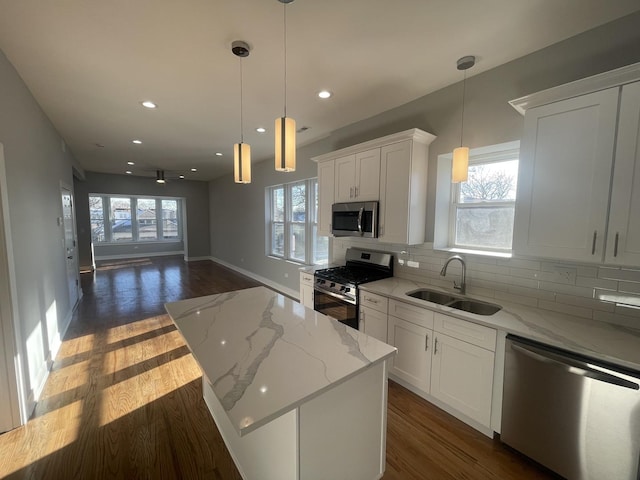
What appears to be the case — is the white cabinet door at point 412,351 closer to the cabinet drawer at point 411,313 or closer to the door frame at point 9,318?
the cabinet drawer at point 411,313

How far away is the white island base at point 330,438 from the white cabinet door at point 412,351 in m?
0.92

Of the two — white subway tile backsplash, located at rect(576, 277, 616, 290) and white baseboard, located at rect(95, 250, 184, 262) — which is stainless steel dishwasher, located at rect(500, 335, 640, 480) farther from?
white baseboard, located at rect(95, 250, 184, 262)

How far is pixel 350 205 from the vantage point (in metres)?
3.16

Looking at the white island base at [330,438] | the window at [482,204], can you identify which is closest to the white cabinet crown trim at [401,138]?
the window at [482,204]

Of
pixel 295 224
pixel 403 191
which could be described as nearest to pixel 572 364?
pixel 403 191

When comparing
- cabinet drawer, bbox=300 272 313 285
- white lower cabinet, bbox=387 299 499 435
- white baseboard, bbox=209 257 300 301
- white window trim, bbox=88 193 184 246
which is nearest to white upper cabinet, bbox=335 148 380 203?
cabinet drawer, bbox=300 272 313 285

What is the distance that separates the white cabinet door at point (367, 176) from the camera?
290cm

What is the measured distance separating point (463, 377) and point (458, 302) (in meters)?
0.63

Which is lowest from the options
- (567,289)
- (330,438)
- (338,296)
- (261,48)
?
(330,438)

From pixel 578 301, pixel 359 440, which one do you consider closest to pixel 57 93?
pixel 359 440

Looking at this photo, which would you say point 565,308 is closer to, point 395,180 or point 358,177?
point 395,180

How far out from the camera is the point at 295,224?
17.2 ft

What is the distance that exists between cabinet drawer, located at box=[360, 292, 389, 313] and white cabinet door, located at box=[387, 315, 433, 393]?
0.12m

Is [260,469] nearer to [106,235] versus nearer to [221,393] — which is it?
[221,393]
